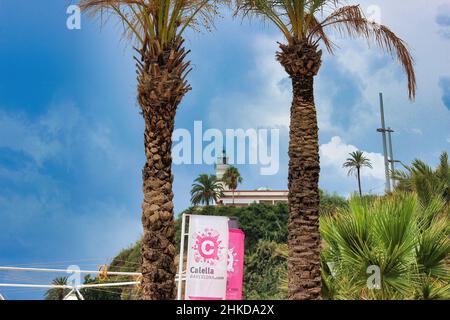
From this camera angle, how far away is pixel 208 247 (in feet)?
33.8

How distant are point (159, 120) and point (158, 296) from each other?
110 inches

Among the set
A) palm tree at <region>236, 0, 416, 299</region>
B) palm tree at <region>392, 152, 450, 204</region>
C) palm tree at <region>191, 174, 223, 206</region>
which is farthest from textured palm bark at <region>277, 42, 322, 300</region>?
palm tree at <region>191, 174, 223, 206</region>

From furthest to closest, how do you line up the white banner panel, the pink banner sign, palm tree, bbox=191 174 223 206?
palm tree, bbox=191 174 223 206 → the pink banner sign → the white banner panel

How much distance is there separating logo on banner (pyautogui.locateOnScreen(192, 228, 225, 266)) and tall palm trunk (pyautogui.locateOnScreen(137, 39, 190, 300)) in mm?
1504

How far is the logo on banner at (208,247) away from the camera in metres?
10.3

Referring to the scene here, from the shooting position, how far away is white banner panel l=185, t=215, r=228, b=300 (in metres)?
10.2

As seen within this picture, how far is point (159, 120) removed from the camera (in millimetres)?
9016

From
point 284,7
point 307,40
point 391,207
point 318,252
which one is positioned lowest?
point 318,252

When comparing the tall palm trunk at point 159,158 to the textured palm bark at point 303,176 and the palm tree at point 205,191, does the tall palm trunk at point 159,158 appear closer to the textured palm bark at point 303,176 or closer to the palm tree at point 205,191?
the textured palm bark at point 303,176

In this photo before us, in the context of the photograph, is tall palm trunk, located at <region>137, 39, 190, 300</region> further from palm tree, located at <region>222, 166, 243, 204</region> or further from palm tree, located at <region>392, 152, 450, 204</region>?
palm tree, located at <region>222, 166, 243, 204</region>

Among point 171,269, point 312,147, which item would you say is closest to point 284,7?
point 312,147

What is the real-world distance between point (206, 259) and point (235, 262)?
94cm
